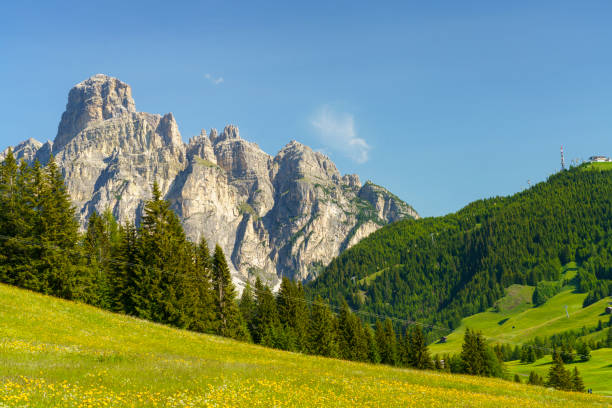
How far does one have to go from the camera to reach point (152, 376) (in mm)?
19594

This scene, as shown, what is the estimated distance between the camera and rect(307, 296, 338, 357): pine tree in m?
83.9

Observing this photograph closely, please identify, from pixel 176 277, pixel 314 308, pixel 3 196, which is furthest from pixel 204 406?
pixel 314 308

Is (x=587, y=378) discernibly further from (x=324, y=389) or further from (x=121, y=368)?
(x=121, y=368)

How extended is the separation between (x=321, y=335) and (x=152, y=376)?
68925mm

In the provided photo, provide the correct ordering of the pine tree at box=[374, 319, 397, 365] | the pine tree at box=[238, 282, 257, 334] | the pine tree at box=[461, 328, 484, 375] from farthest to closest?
1. the pine tree at box=[374, 319, 397, 365]
2. the pine tree at box=[461, 328, 484, 375]
3. the pine tree at box=[238, 282, 257, 334]

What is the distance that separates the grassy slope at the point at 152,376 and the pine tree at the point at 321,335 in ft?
146

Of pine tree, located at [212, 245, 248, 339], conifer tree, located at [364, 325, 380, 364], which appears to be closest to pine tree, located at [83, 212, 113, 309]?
pine tree, located at [212, 245, 248, 339]

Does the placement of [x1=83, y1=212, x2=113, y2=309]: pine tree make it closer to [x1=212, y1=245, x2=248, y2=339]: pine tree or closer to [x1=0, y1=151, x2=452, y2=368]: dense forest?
[x1=0, y1=151, x2=452, y2=368]: dense forest

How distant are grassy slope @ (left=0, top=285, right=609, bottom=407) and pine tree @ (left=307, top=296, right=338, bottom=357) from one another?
1756 inches

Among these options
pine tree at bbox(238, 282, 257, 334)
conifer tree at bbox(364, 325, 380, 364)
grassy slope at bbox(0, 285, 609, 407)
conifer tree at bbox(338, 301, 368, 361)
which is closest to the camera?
grassy slope at bbox(0, 285, 609, 407)

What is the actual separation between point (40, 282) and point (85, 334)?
864 inches

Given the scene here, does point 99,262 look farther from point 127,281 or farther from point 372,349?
point 372,349

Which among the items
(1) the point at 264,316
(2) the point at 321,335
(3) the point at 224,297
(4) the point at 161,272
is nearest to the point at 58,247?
(4) the point at 161,272

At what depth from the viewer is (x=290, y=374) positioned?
84.5 feet
